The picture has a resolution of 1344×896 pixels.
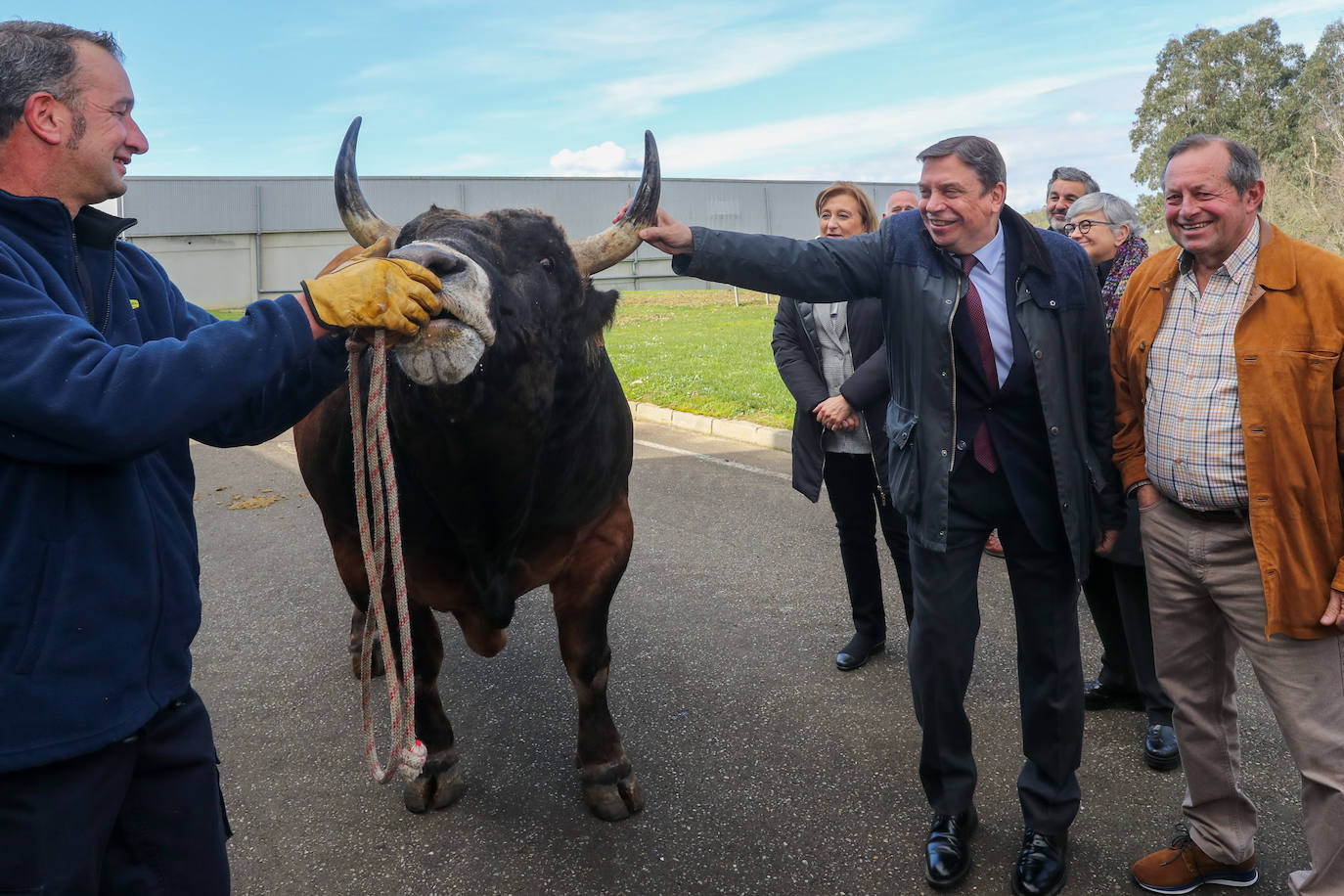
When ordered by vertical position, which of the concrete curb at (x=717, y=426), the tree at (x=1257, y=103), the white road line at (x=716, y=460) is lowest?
the white road line at (x=716, y=460)

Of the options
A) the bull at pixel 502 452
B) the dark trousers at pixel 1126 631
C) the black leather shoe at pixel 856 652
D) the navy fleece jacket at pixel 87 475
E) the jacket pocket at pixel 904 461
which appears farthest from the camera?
the black leather shoe at pixel 856 652

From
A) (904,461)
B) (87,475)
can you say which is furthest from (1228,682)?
(87,475)

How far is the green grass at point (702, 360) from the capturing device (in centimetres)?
1063

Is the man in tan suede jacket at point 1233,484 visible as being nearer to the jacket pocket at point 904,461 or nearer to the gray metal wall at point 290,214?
the jacket pocket at point 904,461

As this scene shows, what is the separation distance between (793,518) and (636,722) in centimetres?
301

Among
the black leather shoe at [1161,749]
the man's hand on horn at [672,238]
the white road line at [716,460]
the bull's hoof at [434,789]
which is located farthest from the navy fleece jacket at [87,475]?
the white road line at [716,460]

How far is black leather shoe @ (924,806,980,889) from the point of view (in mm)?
2883

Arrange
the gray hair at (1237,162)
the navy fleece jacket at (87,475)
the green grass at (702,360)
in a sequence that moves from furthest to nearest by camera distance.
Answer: the green grass at (702,360) < the gray hair at (1237,162) < the navy fleece jacket at (87,475)

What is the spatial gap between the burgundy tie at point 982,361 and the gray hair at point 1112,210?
1.65 meters

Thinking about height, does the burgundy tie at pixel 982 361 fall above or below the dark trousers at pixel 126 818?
above

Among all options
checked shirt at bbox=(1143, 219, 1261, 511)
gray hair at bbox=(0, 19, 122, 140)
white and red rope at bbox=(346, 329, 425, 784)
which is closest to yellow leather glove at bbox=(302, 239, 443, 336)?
white and red rope at bbox=(346, 329, 425, 784)

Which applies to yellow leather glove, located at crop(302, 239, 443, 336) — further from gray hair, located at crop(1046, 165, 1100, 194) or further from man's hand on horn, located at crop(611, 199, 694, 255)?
gray hair, located at crop(1046, 165, 1100, 194)

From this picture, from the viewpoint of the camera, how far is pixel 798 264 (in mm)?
2994

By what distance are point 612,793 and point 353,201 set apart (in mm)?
2255
